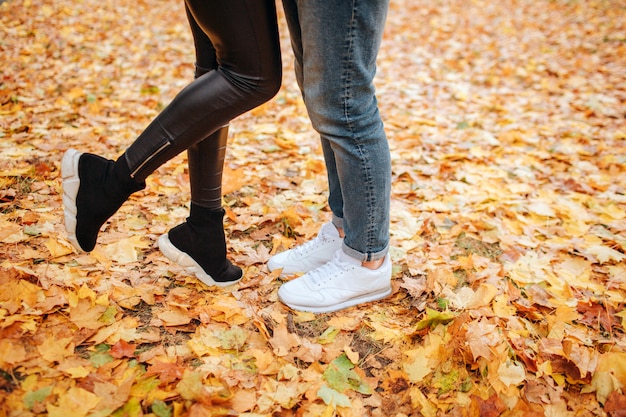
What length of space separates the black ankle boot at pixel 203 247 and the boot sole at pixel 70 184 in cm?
34

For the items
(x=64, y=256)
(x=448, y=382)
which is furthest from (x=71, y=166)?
(x=448, y=382)

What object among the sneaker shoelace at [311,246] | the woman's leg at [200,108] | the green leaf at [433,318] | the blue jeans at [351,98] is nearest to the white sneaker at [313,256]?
the sneaker shoelace at [311,246]

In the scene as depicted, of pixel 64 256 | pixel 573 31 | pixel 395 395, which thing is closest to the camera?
pixel 395 395

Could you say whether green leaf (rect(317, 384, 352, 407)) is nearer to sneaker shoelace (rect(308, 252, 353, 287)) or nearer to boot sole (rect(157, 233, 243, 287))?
sneaker shoelace (rect(308, 252, 353, 287))

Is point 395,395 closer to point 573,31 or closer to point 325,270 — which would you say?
point 325,270

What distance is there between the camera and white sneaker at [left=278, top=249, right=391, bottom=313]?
5.08ft

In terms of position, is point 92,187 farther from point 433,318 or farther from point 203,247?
point 433,318

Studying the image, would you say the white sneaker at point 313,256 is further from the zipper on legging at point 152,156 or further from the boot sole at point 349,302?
the zipper on legging at point 152,156

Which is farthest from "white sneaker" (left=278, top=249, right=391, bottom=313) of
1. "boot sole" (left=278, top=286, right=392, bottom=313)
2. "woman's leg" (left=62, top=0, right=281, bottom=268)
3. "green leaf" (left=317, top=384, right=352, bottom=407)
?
"woman's leg" (left=62, top=0, right=281, bottom=268)

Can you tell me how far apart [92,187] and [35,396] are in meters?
0.61

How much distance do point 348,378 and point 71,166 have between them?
3.65 feet

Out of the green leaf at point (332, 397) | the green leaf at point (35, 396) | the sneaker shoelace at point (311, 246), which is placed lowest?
the green leaf at point (332, 397)

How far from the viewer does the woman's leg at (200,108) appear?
1.15 metres

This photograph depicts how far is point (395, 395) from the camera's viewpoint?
132 cm
